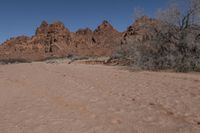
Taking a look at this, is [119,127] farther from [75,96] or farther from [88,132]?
[75,96]

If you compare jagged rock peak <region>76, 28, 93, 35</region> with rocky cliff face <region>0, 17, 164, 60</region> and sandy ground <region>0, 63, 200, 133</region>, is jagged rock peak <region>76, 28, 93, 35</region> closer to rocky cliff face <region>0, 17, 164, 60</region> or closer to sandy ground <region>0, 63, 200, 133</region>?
rocky cliff face <region>0, 17, 164, 60</region>

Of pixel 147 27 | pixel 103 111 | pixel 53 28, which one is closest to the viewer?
pixel 103 111

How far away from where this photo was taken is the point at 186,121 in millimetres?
5129

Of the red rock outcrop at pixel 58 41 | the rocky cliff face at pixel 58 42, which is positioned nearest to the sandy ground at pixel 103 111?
the rocky cliff face at pixel 58 42

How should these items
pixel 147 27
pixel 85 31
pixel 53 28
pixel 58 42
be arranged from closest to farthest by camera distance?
pixel 147 27
pixel 58 42
pixel 53 28
pixel 85 31

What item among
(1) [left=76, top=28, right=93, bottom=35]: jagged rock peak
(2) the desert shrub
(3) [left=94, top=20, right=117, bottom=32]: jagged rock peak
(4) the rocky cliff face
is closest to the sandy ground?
(2) the desert shrub

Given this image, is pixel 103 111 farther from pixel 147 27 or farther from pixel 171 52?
pixel 147 27

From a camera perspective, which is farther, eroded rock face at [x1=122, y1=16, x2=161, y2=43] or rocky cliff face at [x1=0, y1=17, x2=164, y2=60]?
rocky cliff face at [x1=0, y1=17, x2=164, y2=60]

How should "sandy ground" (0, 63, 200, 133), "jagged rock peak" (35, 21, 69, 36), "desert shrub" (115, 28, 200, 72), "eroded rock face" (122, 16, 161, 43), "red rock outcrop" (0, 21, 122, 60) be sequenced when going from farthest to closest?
"jagged rock peak" (35, 21, 69, 36)
"red rock outcrop" (0, 21, 122, 60)
"eroded rock face" (122, 16, 161, 43)
"desert shrub" (115, 28, 200, 72)
"sandy ground" (0, 63, 200, 133)

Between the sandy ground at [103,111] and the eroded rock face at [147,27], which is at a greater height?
the eroded rock face at [147,27]

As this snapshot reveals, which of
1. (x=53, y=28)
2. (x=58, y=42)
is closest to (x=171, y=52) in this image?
(x=58, y=42)

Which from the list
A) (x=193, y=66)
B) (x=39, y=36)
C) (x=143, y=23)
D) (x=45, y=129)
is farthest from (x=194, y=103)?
(x=39, y=36)

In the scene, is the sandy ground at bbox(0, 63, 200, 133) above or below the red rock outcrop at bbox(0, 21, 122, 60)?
below

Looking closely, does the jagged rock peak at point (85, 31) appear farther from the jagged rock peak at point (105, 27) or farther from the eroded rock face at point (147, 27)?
the eroded rock face at point (147, 27)
